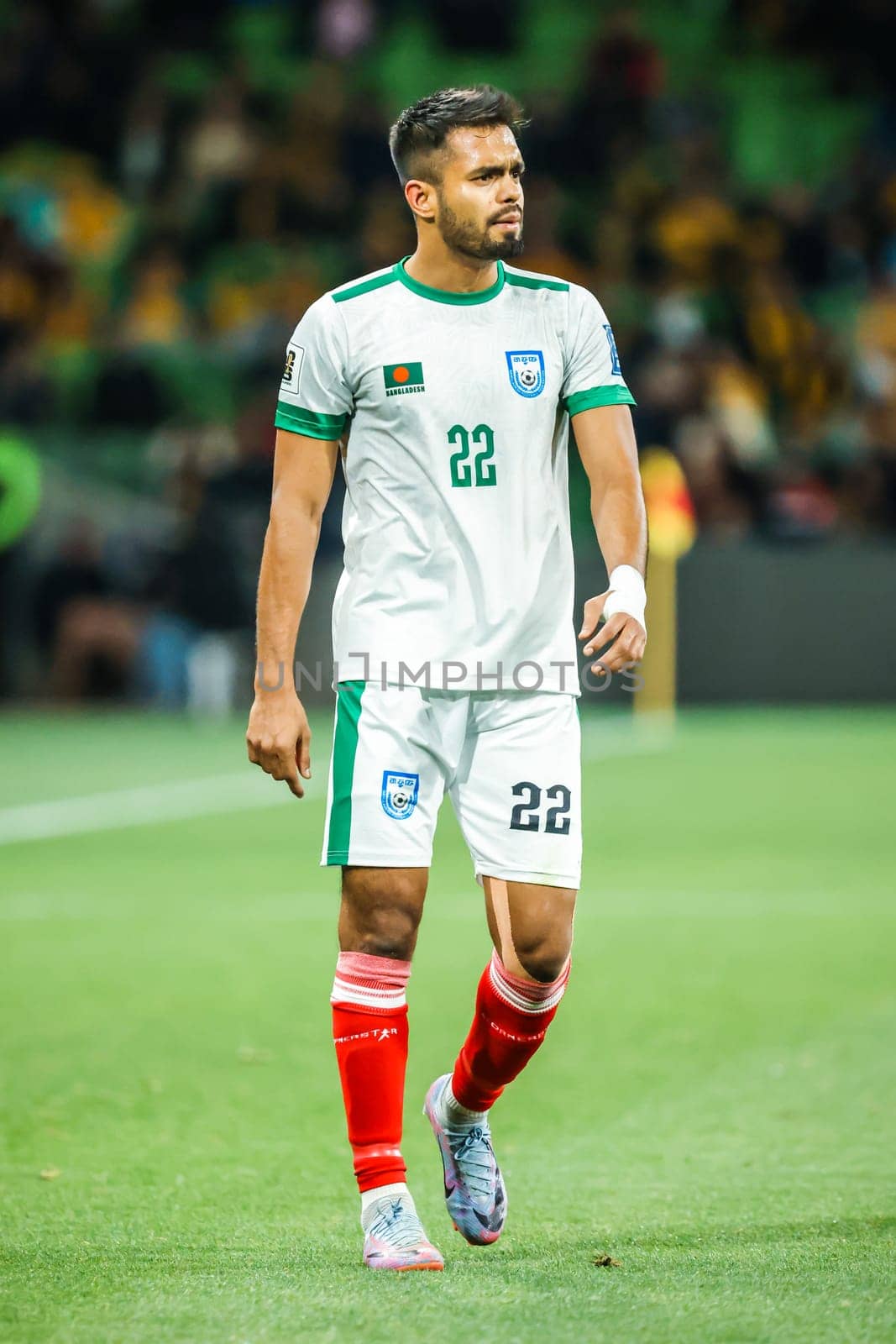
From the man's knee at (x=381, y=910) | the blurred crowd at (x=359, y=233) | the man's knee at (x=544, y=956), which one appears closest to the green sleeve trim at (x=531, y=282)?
the man's knee at (x=381, y=910)

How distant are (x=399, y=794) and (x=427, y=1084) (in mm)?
1898

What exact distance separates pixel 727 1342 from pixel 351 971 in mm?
1201

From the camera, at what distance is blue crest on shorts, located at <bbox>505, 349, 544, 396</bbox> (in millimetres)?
4566

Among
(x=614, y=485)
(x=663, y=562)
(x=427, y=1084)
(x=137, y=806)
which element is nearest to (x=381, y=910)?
(x=614, y=485)

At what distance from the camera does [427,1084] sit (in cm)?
611

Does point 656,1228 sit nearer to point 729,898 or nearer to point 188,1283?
point 188,1283

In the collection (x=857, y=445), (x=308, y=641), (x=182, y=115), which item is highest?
(x=182, y=115)

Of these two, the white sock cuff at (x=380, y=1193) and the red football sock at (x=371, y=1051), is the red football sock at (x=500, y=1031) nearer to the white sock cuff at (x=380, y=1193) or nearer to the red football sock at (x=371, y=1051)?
the red football sock at (x=371, y=1051)

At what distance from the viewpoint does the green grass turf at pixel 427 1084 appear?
3.88 meters

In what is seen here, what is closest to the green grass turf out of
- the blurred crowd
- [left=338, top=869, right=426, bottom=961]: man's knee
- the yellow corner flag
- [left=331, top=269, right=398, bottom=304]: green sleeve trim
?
[left=338, top=869, right=426, bottom=961]: man's knee

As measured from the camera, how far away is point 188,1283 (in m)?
3.98

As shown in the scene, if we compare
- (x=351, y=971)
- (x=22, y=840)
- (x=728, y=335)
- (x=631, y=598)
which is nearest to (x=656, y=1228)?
(x=351, y=971)

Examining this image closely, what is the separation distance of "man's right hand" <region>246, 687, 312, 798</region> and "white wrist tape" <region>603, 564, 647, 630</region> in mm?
681

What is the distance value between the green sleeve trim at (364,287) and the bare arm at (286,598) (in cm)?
31
